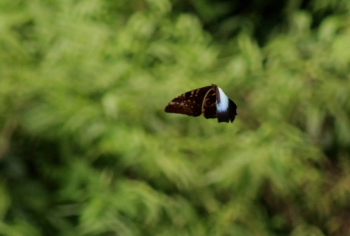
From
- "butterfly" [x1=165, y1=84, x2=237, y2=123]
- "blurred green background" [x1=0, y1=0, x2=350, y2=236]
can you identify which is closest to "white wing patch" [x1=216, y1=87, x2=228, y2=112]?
"butterfly" [x1=165, y1=84, x2=237, y2=123]

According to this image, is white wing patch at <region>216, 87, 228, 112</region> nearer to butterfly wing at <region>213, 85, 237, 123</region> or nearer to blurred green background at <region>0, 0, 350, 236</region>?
butterfly wing at <region>213, 85, 237, 123</region>

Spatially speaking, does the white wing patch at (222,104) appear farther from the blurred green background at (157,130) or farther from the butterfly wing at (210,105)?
the blurred green background at (157,130)

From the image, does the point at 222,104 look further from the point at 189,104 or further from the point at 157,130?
the point at 157,130

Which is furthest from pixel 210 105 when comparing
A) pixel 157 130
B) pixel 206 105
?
pixel 157 130

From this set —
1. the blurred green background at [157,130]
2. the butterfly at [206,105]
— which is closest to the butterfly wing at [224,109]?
the butterfly at [206,105]

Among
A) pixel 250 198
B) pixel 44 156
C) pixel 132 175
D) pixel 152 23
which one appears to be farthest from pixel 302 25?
pixel 44 156

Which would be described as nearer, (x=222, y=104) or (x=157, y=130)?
(x=222, y=104)

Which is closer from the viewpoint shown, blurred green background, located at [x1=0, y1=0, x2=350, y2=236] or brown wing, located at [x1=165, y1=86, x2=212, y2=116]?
brown wing, located at [x1=165, y1=86, x2=212, y2=116]

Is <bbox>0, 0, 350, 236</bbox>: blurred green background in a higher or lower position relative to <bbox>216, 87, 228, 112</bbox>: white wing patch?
higher
